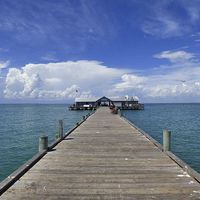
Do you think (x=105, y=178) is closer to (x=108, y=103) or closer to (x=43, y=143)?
(x=43, y=143)

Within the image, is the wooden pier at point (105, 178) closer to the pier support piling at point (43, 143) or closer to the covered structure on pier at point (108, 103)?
the pier support piling at point (43, 143)

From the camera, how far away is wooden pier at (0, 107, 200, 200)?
7371 millimetres

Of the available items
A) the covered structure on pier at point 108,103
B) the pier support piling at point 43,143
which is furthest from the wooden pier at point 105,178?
the covered structure on pier at point 108,103

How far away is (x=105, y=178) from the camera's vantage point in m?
8.74

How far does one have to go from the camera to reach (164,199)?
23.1 ft

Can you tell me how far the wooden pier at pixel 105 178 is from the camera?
7371 millimetres

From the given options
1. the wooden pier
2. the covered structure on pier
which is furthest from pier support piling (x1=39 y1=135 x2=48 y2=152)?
the covered structure on pier

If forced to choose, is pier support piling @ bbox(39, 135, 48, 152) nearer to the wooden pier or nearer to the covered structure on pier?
the wooden pier

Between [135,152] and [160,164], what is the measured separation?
2.53 metres

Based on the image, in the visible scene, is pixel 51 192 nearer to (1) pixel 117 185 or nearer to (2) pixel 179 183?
(1) pixel 117 185

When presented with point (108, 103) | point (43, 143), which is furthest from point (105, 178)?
point (108, 103)

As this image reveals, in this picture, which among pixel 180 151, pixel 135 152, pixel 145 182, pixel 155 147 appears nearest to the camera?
pixel 145 182

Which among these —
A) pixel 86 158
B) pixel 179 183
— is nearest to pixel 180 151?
pixel 86 158

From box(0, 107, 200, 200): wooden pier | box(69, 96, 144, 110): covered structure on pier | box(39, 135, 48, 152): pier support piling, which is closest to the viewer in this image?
box(0, 107, 200, 200): wooden pier
